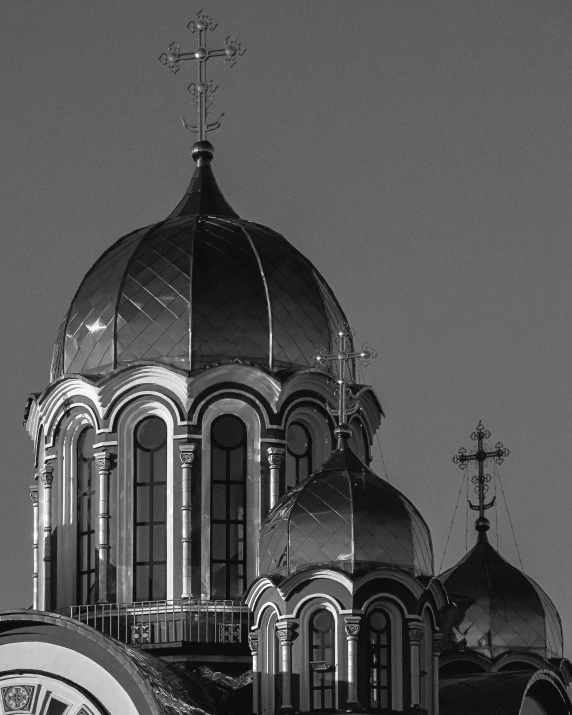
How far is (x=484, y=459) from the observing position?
45062 millimetres

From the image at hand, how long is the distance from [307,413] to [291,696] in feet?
17.0

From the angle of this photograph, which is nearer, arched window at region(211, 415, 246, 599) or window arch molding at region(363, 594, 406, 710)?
window arch molding at region(363, 594, 406, 710)

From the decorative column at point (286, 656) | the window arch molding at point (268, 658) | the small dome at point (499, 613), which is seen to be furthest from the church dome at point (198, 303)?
the small dome at point (499, 613)

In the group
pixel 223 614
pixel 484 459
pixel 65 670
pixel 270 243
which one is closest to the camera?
pixel 65 670

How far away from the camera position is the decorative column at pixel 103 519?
1470 inches

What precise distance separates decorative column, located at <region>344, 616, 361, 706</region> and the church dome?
479 centimetres

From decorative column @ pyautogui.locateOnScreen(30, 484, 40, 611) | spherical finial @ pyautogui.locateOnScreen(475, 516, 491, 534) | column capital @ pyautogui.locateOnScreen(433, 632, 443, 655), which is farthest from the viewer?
spherical finial @ pyautogui.locateOnScreen(475, 516, 491, 534)

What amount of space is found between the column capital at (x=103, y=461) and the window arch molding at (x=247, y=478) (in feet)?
4.10

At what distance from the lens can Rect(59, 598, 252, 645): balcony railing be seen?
36.5 m

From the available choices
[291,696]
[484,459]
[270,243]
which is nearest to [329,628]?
[291,696]

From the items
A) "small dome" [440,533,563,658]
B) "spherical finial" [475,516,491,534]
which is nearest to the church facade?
"small dome" [440,533,563,658]

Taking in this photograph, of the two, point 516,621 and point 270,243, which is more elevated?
point 270,243

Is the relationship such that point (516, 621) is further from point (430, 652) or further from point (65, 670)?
point (65, 670)

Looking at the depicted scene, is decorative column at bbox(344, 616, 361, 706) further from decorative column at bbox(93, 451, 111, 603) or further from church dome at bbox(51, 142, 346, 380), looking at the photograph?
church dome at bbox(51, 142, 346, 380)
